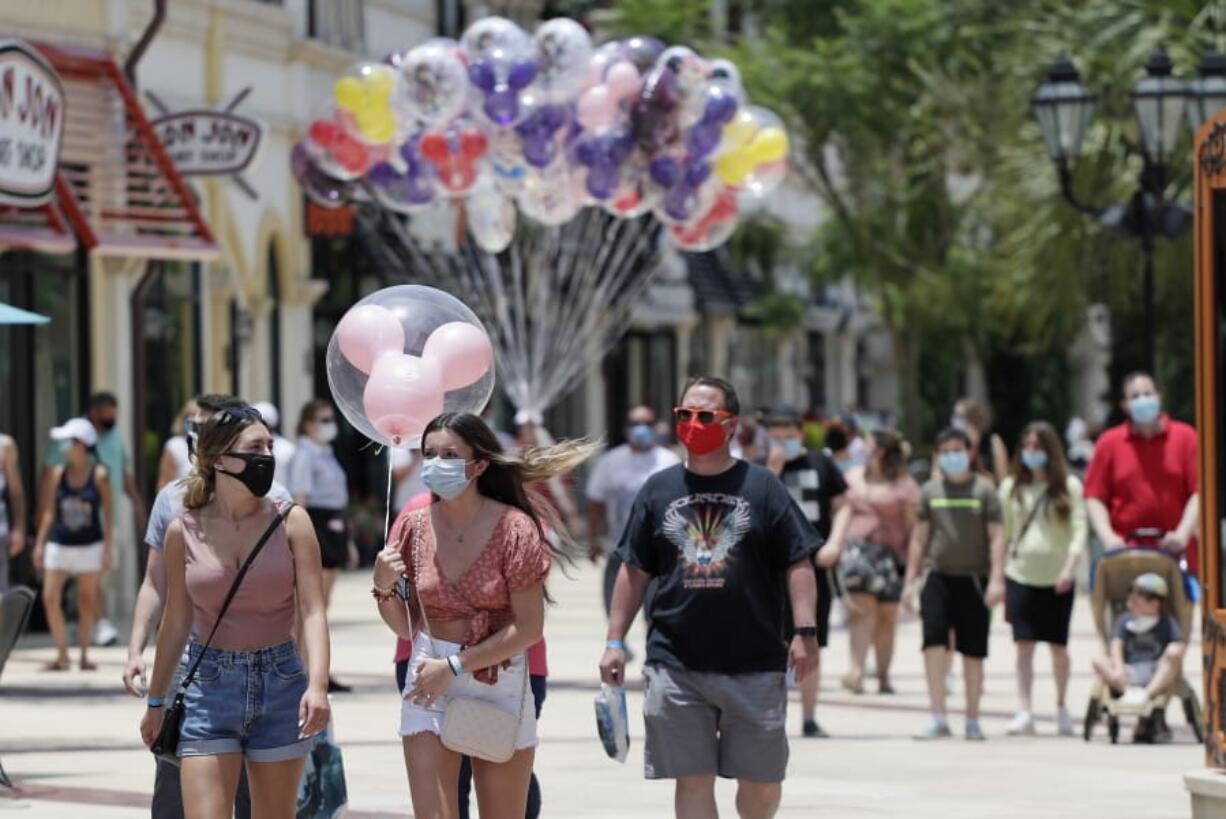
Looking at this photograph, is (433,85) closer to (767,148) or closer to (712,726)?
(767,148)

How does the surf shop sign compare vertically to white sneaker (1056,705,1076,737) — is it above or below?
above

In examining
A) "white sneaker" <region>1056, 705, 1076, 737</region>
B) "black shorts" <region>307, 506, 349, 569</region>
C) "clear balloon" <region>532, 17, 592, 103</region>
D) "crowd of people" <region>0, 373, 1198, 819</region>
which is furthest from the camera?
"clear balloon" <region>532, 17, 592, 103</region>

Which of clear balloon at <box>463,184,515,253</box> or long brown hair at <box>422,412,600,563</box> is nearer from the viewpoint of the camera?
long brown hair at <box>422,412,600,563</box>

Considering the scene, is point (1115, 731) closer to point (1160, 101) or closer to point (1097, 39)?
point (1160, 101)

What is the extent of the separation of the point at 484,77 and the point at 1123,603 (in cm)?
886

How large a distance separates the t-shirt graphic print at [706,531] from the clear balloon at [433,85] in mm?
A: 13236

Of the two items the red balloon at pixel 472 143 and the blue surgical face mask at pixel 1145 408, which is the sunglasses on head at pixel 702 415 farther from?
the red balloon at pixel 472 143

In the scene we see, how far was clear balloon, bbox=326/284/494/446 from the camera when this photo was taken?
398 inches

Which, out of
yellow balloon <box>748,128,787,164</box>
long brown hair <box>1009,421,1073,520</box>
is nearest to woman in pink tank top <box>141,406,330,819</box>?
long brown hair <box>1009,421,1073,520</box>

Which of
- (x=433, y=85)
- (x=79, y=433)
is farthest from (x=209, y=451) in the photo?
(x=433, y=85)

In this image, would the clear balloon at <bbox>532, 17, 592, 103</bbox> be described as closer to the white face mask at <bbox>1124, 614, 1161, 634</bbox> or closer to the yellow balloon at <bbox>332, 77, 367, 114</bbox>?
the yellow balloon at <bbox>332, 77, 367, 114</bbox>

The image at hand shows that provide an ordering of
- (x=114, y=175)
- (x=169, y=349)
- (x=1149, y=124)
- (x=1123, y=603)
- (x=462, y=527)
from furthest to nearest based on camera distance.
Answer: (x=169, y=349)
(x=114, y=175)
(x=1149, y=124)
(x=1123, y=603)
(x=462, y=527)

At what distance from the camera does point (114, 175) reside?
926 inches

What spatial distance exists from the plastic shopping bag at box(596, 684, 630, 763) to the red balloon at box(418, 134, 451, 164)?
1368 centimetres
